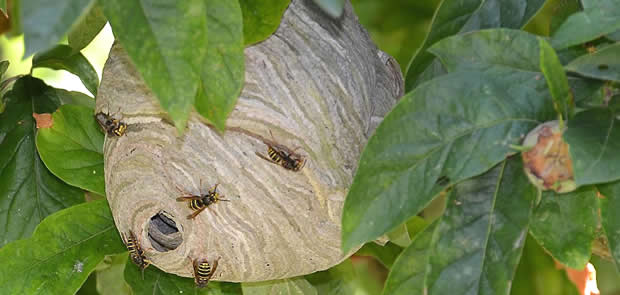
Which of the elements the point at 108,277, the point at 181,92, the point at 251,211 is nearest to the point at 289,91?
the point at 251,211

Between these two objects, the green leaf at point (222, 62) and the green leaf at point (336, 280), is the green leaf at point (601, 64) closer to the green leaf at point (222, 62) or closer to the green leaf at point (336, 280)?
the green leaf at point (222, 62)

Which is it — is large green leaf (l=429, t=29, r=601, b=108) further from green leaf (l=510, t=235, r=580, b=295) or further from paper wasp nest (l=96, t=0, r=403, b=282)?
green leaf (l=510, t=235, r=580, b=295)

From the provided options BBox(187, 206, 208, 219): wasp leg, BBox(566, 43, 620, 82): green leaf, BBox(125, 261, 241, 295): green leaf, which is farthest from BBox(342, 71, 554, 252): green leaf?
BBox(125, 261, 241, 295): green leaf

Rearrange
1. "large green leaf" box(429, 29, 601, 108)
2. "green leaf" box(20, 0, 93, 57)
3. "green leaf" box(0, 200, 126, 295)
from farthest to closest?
→ "green leaf" box(0, 200, 126, 295)
"large green leaf" box(429, 29, 601, 108)
"green leaf" box(20, 0, 93, 57)

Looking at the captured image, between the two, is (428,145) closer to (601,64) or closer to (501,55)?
(501,55)

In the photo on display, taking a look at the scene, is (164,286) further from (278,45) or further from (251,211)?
(278,45)

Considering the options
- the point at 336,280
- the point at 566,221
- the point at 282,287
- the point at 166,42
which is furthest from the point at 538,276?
the point at 166,42

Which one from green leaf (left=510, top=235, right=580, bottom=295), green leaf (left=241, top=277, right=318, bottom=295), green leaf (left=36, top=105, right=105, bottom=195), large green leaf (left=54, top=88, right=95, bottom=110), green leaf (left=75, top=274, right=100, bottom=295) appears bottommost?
green leaf (left=510, top=235, right=580, bottom=295)
